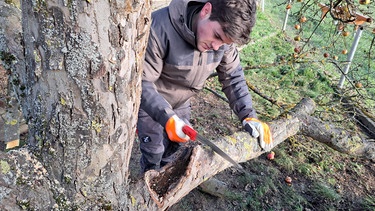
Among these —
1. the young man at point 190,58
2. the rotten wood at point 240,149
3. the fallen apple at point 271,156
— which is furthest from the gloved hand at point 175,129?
the fallen apple at point 271,156

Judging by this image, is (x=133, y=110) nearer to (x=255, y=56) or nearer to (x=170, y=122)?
(x=170, y=122)

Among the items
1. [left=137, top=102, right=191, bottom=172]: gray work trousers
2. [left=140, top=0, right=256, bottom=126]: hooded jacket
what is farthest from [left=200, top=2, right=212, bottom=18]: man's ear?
[left=137, top=102, right=191, bottom=172]: gray work trousers

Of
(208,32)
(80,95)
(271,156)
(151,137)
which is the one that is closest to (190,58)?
(208,32)

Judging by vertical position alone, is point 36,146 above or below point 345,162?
above

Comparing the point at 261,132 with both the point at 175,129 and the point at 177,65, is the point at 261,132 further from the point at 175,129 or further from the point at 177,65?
the point at 177,65

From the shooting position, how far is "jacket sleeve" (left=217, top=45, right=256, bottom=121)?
2.30m

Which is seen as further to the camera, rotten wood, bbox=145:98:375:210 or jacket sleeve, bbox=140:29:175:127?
jacket sleeve, bbox=140:29:175:127

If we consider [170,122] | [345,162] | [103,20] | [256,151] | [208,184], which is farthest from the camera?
[345,162]

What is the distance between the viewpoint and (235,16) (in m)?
1.71

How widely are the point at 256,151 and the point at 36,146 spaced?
141 cm

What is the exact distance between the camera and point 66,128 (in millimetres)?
991

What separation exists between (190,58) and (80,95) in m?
1.20

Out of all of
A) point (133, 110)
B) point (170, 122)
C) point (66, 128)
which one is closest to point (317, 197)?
point (170, 122)

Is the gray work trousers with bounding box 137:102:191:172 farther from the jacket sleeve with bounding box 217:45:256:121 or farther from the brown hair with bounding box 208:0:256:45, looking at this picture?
the brown hair with bounding box 208:0:256:45
